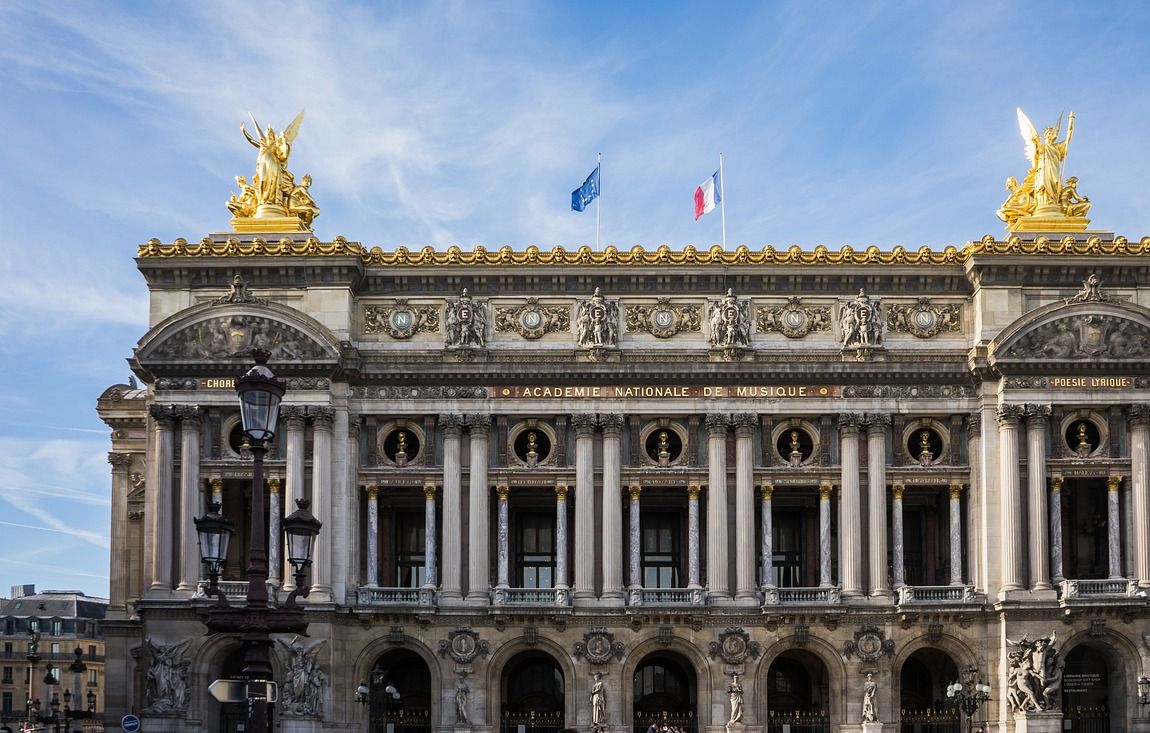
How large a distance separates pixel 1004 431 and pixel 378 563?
2579 centimetres

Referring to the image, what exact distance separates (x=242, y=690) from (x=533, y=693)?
4135cm

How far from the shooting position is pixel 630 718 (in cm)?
7031

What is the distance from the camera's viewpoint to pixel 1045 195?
245 ft

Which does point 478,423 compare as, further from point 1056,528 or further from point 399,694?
point 1056,528

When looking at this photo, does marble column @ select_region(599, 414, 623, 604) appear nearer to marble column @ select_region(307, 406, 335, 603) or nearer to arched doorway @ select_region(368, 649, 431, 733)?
arched doorway @ select_region(368, 649, 431, 733)

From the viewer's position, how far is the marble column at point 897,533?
71500mm

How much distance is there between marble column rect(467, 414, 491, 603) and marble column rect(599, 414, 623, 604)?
4681 mm

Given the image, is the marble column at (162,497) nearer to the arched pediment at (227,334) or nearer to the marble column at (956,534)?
the arched pediment at (227,334)

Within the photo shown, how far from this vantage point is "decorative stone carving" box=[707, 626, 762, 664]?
70.1 meters

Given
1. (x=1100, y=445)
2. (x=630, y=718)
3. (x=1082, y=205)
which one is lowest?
(x=630, y=718)

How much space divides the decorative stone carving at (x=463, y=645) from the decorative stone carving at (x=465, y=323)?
11443 millimetres

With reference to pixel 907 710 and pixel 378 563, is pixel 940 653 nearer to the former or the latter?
pixel 907 710

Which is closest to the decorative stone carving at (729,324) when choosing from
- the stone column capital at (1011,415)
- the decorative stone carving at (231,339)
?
the stone column capital at (1011,415)

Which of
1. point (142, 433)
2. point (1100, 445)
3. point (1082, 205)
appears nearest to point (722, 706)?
point (1100, 445)
